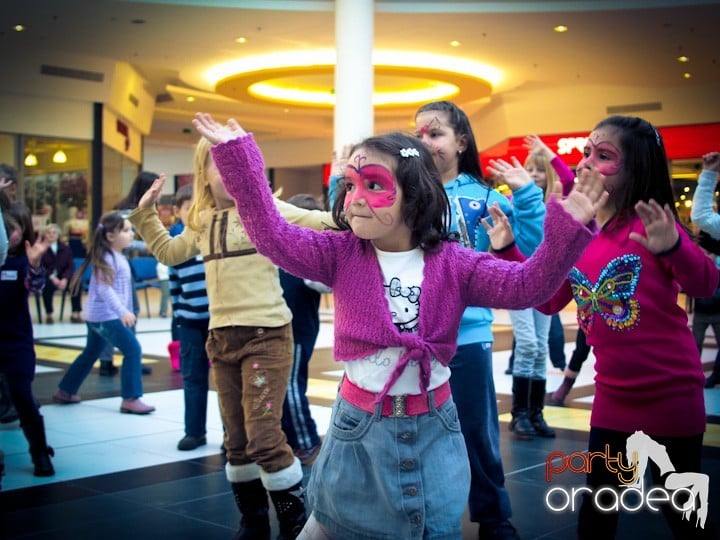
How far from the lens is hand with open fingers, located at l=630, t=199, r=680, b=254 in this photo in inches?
98.0

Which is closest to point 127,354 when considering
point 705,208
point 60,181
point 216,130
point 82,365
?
point 82,365

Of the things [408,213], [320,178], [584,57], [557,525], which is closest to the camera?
[408,213]

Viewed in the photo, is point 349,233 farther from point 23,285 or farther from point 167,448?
point 167,448

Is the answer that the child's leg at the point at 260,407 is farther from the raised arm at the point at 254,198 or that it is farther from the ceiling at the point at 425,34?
the ceiling at the point at 425,34

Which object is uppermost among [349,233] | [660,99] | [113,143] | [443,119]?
[660,99]

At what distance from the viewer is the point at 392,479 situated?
2.20 meters

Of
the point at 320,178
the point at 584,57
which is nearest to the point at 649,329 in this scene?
the point at 584,57

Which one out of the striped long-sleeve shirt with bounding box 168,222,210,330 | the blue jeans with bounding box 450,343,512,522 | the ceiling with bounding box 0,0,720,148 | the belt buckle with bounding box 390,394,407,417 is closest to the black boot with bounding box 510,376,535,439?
the striped long-sleeve shirt with bounding box 168,222,210,330

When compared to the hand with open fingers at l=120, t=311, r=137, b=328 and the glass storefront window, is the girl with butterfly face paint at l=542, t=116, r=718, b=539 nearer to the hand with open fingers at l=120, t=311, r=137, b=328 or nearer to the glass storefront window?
Answer: the hand with open fingers at l=120, t=311, r=137, b=328

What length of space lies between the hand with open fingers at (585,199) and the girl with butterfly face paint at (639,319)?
0.42 m

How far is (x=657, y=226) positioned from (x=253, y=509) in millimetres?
2168

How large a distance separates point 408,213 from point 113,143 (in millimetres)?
20248

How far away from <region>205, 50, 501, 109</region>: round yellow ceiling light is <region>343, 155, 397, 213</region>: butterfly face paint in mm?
16285

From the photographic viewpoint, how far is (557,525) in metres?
3.94
